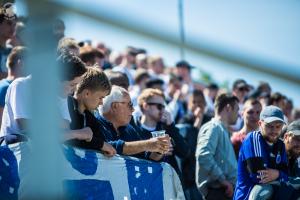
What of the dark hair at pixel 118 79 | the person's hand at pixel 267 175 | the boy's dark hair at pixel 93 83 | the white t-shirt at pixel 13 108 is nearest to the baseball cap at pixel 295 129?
the person's hand at pixel 267 175

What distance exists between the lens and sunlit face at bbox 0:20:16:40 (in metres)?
7.39

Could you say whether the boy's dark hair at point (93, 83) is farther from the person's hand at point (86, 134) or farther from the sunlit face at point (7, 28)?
the sunlit face at point (7, 28)

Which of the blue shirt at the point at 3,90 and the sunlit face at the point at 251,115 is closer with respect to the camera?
the blue shirt at the point at 3,90

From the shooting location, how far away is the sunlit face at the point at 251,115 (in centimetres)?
861

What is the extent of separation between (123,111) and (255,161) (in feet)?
4.38

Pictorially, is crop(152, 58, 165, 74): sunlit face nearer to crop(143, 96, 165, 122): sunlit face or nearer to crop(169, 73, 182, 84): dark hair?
crop(169, 73, 182, 84): dark hair

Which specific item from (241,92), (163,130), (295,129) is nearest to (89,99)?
(163,130)

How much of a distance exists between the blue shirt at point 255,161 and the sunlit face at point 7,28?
271cm

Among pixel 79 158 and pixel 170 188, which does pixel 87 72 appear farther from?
pixel 170 188

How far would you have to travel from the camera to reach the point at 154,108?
7.91m

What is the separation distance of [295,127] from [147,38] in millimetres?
5901

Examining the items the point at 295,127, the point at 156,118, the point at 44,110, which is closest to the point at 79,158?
the point at 156,118

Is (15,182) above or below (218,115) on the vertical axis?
below

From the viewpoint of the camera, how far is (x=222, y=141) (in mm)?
8008
